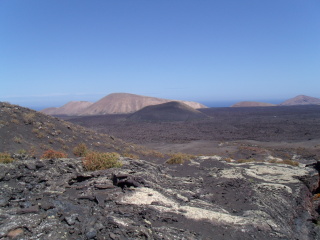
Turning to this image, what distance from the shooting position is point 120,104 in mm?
114625

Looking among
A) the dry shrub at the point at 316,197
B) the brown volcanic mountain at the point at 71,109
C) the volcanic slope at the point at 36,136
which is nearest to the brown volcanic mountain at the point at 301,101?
the brown volcanic mountain at the point at 71,109

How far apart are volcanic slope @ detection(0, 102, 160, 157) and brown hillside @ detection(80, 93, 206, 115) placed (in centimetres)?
8815

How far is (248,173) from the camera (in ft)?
39.8

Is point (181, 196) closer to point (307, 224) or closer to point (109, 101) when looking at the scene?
point (307, 224)

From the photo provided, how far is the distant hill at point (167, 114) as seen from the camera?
7443cm

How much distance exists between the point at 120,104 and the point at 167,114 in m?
43.1

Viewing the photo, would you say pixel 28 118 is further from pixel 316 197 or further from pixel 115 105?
pixel 115 105

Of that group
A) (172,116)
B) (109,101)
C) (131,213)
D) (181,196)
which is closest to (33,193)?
(131,213)

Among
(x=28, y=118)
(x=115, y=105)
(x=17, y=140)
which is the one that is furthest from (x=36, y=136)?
(x=115, y=105)

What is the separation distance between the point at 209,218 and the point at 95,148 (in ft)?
44.8

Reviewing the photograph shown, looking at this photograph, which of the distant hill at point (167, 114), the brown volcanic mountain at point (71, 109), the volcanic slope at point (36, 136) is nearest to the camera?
the volcanic slope at point (36, 136)

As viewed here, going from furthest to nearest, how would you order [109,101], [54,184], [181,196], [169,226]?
[109,101]
[181,196]
[54,184]
[169,226]

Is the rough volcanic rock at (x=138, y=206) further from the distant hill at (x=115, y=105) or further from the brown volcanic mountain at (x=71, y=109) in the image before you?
the brown volcanic mountain at (x=71, y=109)

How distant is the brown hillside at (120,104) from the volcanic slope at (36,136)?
3470 inches
